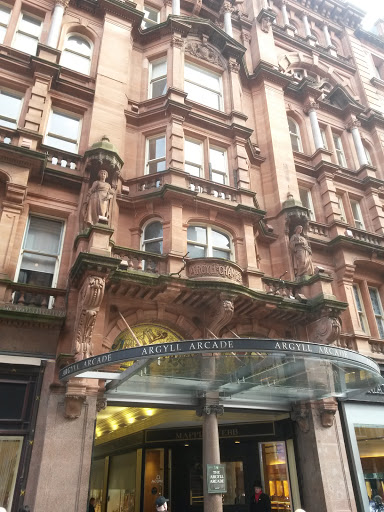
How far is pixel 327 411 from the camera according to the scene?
43.9 feet

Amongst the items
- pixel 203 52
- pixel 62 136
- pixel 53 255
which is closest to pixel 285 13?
pixel 203 52

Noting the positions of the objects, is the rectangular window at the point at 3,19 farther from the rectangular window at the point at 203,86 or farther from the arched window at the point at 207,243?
the arched window at the point at 207,243

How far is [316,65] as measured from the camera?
27.0 meters

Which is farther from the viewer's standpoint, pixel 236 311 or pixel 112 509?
pixel 112 509

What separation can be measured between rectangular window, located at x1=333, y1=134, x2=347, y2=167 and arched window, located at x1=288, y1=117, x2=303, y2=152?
2.58m

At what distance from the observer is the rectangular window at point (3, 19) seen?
17.0 m

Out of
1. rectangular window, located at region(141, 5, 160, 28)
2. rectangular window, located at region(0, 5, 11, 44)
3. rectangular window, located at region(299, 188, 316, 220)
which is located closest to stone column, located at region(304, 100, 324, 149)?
rectangular window, located at region(299, 188, 316, 220)

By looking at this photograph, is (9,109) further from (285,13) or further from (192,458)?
(285,13)

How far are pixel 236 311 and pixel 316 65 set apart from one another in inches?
805

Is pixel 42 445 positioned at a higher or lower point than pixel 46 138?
lower

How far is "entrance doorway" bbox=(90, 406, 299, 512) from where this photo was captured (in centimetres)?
1377

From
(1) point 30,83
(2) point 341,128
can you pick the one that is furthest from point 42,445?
(2) point 341,128

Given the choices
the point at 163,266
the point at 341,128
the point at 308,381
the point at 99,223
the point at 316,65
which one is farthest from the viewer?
the point at 316,65

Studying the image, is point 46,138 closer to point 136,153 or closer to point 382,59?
point 136,153
